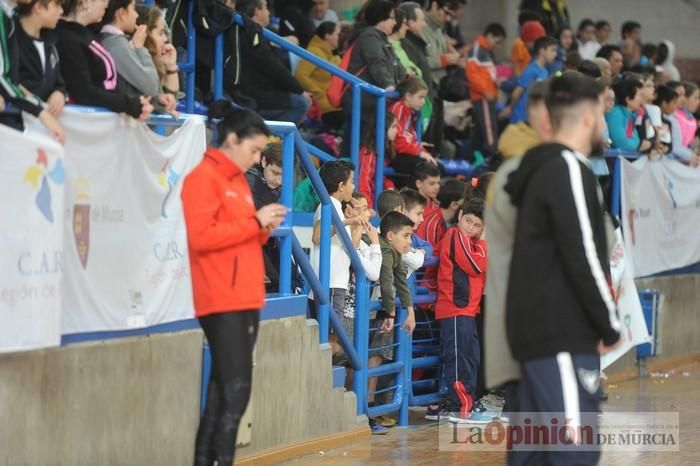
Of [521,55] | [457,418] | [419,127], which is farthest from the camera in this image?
[521,55]

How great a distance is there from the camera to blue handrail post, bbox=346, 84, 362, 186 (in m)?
11.5

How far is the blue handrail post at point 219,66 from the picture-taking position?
11039 mm

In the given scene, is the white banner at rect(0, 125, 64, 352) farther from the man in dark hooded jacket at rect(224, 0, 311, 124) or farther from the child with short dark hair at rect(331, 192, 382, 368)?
the man in dark hooded jacket at rect(224, 0, 311, 124)

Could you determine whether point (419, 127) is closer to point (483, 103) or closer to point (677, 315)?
point (483, 103)

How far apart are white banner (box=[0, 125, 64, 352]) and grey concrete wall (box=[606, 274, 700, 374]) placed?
8.08 meters

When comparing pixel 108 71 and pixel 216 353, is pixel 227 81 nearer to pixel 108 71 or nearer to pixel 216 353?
pixel 108 71

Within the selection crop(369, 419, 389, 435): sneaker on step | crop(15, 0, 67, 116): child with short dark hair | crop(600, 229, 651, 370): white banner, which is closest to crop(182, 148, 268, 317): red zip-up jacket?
crop(15, 0, 67, 116): child with short dark hair

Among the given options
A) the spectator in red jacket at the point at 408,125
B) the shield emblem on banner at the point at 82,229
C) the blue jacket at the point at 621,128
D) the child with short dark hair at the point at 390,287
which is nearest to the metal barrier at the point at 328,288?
the child with short dark hair at the point at 390,287

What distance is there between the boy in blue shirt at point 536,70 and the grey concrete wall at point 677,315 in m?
2.44

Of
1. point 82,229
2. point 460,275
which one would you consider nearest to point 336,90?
point 460,275

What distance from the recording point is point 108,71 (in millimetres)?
7691

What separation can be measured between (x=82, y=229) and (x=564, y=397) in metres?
2.86

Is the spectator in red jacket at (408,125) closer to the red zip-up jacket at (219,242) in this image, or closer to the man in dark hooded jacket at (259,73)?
the man in dark hooded jacket at (259,73)

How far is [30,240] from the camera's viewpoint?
21.8ft
